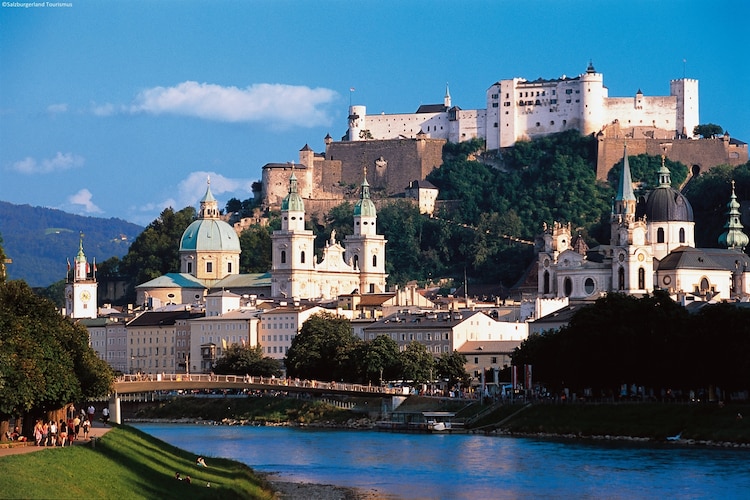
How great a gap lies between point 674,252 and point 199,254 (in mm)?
50529

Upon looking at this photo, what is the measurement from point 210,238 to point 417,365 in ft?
212

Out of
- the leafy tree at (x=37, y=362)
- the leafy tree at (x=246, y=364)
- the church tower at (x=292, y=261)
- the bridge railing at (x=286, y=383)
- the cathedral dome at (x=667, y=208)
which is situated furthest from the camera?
the church tower at (x=292, y=261)

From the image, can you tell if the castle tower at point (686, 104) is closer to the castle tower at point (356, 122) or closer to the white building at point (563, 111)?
the white building at point (563, 111)

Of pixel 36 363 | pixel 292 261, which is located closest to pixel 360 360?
pixel 292 261

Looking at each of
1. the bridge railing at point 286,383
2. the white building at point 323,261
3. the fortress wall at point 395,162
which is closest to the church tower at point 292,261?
the white building at point 323,261

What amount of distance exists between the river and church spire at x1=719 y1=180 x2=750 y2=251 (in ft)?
197

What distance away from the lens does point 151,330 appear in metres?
140

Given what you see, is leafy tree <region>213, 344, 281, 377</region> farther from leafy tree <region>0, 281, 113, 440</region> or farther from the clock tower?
leafy tree <region>0, 281, 113, 440</region>

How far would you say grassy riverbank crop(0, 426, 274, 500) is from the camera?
37.2 m

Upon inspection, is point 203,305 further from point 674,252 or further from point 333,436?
point 333,436

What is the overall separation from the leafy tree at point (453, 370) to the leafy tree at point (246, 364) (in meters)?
14.2

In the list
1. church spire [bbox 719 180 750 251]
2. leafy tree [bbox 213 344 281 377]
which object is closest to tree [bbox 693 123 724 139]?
church spire [bbox 719 180 750 251]

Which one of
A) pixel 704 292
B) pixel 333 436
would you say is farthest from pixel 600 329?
pixel 704 292

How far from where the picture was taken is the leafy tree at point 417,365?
332 feet
